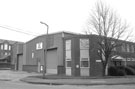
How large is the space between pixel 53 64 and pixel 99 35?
13092mm

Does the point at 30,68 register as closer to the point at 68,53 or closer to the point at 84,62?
the point at 68,53

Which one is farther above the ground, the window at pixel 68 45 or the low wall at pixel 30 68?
the window at pixel 68 45

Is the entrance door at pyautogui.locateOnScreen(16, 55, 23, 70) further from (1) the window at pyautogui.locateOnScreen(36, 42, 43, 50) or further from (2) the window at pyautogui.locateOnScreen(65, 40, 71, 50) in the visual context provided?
(2) the window at pyautogui.locateOnScreen(65, 40, 71, 50)

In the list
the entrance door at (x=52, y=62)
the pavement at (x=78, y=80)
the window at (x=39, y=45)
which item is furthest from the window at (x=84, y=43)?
the window at (x=39, y=45)

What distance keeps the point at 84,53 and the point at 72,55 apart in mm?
2063

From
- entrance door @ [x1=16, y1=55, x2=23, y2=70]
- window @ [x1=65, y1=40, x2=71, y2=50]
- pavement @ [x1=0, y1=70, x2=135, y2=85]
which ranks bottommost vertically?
pavement @ [x1=0, y1=70, x2=135, y2=85]

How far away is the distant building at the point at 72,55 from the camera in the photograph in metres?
27.9

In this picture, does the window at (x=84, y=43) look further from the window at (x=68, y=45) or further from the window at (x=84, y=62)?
the window at (x=68, y=45)

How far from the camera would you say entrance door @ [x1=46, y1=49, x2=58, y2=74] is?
34106mm

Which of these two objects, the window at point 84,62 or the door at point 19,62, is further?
the door at point 19,62

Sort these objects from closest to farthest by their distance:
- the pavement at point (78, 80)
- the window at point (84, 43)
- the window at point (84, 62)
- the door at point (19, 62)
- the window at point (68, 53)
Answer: the pavement at point (78, 80)
the window at point (84, 62)
the window at point (84, 43)
the window at point (68, 53)
the door at point (19, 62)

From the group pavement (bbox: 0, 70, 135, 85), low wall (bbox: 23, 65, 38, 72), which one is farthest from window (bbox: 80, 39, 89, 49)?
low wall (bbox: 23, 65, 38, 72)

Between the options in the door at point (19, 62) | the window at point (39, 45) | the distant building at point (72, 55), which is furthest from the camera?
the door at point (19, 62)

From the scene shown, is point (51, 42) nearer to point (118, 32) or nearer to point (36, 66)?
point (36, 66)
